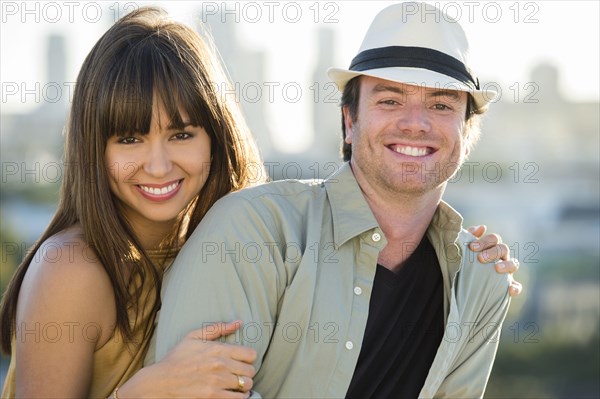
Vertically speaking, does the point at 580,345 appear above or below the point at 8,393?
below

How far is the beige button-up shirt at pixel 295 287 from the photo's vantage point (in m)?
3.60

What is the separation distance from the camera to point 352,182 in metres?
4.08

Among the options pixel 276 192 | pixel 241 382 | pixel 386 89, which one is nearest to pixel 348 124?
pixel 386 89

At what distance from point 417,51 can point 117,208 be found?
141 centimetres

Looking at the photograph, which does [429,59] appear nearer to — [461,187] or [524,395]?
[524,395]

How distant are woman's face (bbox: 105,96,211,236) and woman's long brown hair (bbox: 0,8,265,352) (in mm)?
41

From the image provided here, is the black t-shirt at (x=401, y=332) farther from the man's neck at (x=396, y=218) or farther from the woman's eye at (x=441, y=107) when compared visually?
the woman's eye at (x=441, y=107)

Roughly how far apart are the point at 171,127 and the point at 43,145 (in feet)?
264

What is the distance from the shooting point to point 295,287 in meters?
3.71

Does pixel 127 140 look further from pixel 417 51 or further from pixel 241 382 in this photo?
pixel 417 51

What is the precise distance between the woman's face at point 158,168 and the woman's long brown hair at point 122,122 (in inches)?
1.6

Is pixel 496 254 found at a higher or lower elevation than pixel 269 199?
lower

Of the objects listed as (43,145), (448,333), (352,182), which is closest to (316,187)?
(352,182)

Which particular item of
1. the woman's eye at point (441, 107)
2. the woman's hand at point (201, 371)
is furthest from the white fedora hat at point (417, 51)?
the woman's hand at point (201, 371)
